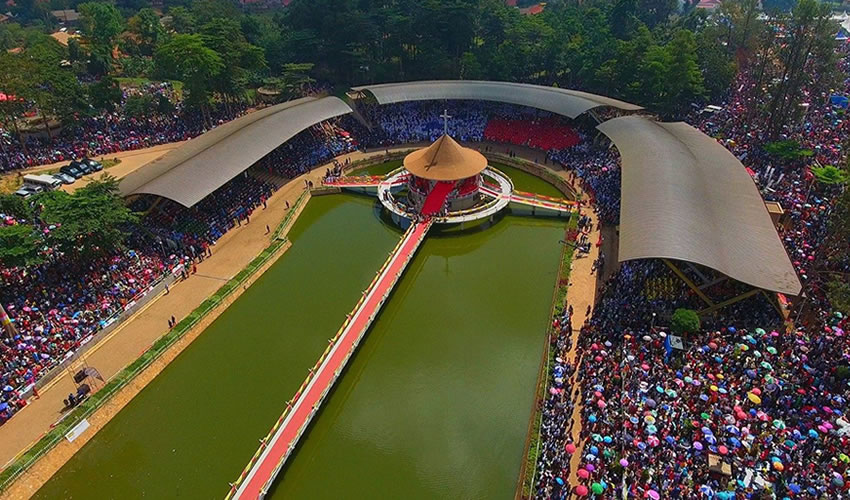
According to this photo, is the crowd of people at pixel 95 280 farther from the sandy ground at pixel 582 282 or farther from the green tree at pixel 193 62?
the sandy ground at pixel 582 282

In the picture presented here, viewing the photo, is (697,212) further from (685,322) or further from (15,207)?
(15,207)

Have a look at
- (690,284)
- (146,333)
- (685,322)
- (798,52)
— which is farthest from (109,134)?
(798,52)

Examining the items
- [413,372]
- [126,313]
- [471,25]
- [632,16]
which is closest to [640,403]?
[413,372]

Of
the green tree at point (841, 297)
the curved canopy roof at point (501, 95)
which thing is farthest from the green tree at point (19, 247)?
the green tree at point (841, 297)

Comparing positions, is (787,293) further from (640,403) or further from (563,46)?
(563,46)

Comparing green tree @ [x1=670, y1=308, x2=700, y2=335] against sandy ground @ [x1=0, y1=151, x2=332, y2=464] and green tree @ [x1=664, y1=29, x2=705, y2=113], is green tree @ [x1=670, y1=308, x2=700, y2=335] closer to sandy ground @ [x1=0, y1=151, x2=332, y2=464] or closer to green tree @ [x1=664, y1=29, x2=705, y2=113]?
sandy ground @ [x1=0, y1=151, x2=332, y2=464]

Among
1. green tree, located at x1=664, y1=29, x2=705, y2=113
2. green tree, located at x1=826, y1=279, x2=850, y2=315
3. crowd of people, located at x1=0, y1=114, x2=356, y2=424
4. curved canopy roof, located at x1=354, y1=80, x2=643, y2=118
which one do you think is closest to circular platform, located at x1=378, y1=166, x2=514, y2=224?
curved canopy roof, located at x1=354, y1=80, x2=643, y2=118
